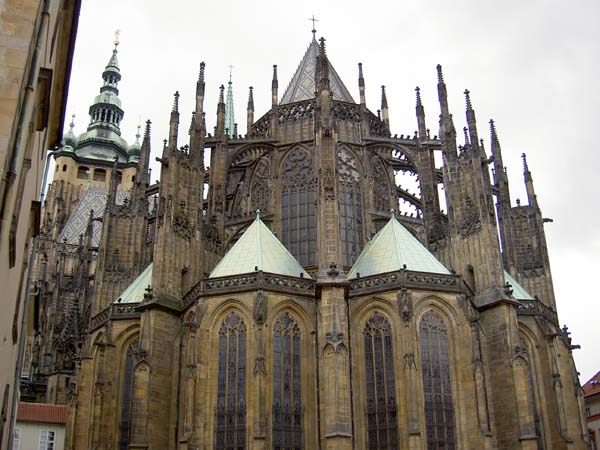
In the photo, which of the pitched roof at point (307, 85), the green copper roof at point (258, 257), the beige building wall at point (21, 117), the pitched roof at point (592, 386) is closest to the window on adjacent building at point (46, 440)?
the green copper roof at point (258, 257)

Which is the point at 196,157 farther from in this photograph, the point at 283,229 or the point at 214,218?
the point at 283,229

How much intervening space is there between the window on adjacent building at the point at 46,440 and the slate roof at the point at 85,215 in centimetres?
2725

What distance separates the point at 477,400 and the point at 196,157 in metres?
16.8

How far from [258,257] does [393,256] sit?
577 cm

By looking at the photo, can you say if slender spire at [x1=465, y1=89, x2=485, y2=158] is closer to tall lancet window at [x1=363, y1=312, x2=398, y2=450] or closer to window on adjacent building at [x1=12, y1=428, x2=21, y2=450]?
tall lancet window at [x1=363, y1=312, x2=398, y2=450]

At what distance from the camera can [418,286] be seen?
29.9m

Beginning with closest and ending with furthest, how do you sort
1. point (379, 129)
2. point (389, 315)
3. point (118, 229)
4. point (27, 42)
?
1. point (27, 42)
2. point (389, 315)
3. point (118, 229)
4. point (379, 129)

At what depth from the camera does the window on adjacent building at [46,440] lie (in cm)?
3472

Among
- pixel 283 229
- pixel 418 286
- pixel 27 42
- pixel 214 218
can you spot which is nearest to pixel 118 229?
pixel 214 218

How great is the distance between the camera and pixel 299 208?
37.5m

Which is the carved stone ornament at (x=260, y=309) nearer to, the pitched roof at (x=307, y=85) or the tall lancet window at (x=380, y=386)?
the tall lancet window at (x=380, y=386)

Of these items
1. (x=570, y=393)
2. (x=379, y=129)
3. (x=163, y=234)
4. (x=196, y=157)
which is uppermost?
(x=379, y=129)

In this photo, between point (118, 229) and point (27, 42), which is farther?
point (118, 229)

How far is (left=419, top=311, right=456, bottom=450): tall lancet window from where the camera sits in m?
27.9
